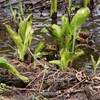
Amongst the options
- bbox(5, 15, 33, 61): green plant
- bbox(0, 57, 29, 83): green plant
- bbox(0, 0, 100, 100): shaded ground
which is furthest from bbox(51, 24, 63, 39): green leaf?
bbox(0, 57, 29, 83): green plant

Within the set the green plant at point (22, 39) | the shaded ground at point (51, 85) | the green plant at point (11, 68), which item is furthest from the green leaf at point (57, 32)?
the green plant at point (11, 68)

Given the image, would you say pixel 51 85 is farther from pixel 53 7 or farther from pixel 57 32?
pixel 53 7

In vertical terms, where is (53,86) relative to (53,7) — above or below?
below

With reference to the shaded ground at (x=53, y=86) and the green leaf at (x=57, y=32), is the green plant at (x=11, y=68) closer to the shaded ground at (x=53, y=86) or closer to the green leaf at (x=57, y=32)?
the shaded ground at (x=53, y=86)

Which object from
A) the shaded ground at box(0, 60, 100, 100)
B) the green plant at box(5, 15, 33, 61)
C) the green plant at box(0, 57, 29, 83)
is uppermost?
the green plant at box(5, 15, 33, 61)

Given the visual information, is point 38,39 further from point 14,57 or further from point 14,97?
point 14,97

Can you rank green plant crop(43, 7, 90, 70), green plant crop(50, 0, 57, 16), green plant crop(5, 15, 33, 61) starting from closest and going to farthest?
green plant crop(43, 7, 90, 70), green plant crop(5, 15, 33, 61), green plant crop(50, 0, 57, 16)

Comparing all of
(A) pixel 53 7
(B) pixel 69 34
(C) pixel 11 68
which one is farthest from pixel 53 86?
(A) pixel 53 7

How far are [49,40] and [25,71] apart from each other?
1.07m

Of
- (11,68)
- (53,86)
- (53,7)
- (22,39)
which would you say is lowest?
(53,86)

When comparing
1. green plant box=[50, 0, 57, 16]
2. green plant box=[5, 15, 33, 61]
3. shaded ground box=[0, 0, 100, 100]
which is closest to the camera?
shaded ground box=[0, 0, 100, 100]

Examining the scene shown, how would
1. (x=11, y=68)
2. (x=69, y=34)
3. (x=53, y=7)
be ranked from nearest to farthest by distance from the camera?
(x=11, y=68)
(x=69, y=34)
(x=53, y=7)

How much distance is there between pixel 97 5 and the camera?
5.66 meters

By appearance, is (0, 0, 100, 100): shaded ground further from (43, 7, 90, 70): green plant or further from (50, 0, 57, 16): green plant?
(50, 0, 57, 16): green plant
